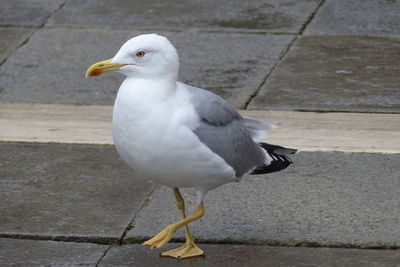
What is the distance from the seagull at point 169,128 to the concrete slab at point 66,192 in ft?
1.73

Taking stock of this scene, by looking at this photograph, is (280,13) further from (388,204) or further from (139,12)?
(388,204)

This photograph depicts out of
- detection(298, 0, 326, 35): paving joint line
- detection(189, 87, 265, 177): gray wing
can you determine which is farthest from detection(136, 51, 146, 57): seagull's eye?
detection(298, 0, 326, 35): paving joint line

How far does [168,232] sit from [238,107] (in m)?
2.32

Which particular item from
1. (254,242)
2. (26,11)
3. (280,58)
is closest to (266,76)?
(280,58)

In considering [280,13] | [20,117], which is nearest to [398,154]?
[20,117]

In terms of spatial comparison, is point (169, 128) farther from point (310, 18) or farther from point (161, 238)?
point (310, 18)

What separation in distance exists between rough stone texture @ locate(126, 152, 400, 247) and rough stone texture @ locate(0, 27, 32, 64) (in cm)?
322

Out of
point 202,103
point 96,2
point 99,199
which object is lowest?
point 96,2

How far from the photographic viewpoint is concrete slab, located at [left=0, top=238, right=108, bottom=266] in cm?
480

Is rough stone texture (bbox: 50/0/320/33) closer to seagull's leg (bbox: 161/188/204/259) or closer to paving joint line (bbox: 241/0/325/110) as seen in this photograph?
paving joint line (bbox: 241/0/325/110)

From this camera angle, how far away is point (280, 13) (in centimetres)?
927

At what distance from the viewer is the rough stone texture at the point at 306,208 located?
5.03 metres

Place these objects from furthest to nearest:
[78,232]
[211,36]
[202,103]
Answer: [211,36], [78,232], [202,103]

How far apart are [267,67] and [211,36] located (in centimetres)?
96
